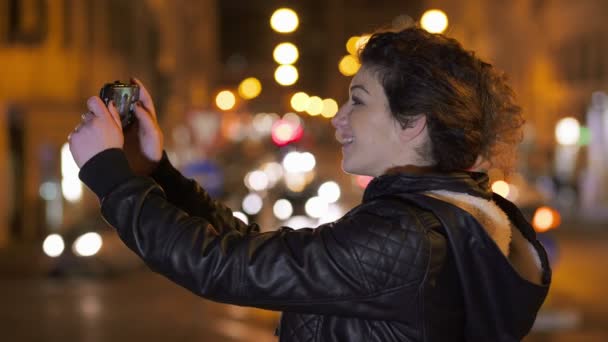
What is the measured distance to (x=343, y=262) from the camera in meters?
2.16

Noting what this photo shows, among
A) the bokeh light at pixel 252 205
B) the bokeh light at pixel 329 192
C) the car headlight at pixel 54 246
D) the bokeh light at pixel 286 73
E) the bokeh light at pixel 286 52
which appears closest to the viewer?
the bokeh light at pixel 286 52

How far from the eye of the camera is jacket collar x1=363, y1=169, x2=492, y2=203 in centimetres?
233

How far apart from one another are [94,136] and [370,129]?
0.66 meters

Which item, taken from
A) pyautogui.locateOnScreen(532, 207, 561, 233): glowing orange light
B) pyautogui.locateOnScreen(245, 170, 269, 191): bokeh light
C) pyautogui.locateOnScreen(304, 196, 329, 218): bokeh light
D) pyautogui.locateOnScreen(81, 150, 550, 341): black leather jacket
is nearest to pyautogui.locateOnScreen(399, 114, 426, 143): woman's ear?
pyautogui.locateOnScreen(81, 150, 550, 341): black leather jacket

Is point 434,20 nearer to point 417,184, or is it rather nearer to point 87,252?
point 87,252

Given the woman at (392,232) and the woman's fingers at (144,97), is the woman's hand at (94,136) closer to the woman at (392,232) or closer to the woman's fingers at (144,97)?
the woman at (392,232)

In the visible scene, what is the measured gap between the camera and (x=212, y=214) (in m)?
2.96

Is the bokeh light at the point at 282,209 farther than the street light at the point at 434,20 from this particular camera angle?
Yes

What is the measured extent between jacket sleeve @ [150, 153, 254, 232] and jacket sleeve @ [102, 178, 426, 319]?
2.17ft

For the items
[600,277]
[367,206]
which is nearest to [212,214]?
[367,206]

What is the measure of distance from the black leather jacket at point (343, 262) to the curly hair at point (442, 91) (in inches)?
6.9

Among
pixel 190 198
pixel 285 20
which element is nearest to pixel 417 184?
pixel 190 198

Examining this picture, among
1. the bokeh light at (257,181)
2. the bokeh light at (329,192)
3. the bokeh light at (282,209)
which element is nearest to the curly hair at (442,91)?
the bokeh light at (282,209)

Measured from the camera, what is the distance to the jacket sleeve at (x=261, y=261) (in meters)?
2.13
